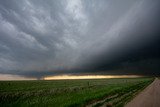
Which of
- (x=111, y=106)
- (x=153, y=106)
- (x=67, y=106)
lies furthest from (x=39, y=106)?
(x=153, y=106)

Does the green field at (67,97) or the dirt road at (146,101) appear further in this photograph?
the green field at (67,97)

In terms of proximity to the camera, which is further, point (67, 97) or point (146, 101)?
point (67, 97)

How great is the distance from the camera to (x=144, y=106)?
13.5 metres

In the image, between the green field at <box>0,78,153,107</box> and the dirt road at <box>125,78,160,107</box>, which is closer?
the dirt road at <box>125,78,160,107</box>

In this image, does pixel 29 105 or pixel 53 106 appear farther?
pixel 29 105

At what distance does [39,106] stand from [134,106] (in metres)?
10.6

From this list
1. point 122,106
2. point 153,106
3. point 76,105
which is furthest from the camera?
point 76,105

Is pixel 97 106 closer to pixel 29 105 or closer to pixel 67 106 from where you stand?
pixel 67 106

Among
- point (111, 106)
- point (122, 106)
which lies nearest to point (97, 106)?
point (111, 106)

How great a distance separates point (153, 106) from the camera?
13.0 metres

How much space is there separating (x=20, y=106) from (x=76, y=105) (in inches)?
283

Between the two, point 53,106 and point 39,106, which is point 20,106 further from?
A: point 53,106

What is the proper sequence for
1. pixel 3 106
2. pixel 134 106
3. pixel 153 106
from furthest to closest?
pixel 3 106, pixel 134 106, pixel 153 106

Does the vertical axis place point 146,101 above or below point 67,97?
below
